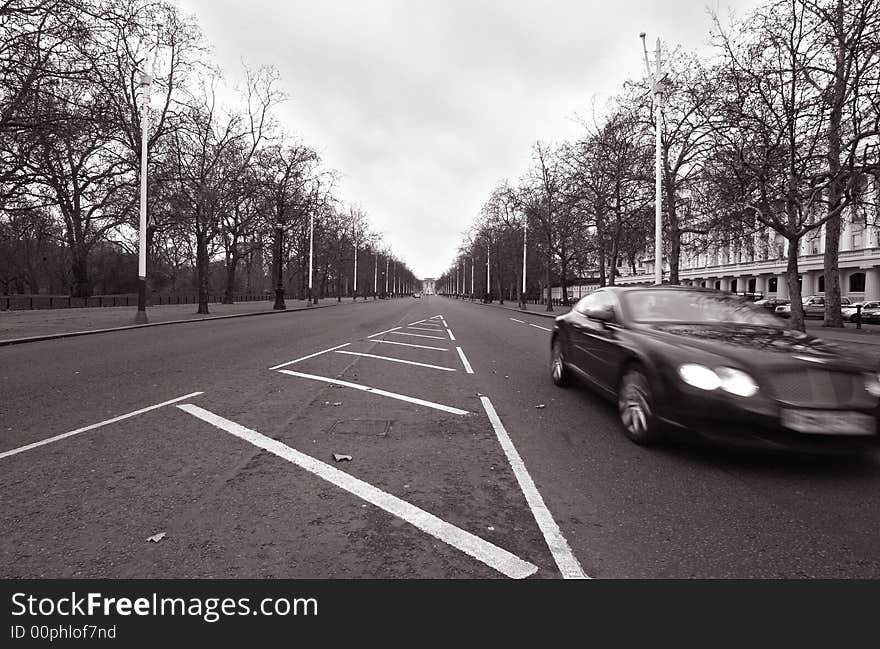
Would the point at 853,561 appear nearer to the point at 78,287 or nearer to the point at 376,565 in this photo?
the point at 376,565

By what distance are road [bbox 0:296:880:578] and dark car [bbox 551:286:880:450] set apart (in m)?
0.35

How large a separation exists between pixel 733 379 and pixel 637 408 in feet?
3.17

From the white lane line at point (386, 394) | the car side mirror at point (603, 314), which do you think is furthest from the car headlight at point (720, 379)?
the white lane line at point (386, 394)

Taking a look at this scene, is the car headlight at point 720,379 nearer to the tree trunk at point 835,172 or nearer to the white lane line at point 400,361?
the white lane line at point 400,361

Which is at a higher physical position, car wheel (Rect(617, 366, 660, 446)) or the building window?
the building window

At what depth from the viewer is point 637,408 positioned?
4.46 meters

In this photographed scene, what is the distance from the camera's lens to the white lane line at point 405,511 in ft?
8.01

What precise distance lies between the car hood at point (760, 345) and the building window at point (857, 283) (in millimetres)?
54726

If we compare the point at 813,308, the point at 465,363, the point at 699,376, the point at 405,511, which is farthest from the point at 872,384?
the point at 813,308

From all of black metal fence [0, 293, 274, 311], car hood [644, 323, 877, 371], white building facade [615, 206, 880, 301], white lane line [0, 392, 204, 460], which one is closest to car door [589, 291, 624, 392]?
car hood [644, 323, 877, 371]

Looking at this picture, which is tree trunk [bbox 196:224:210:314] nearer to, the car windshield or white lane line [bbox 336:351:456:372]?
white lane line [bbox 336:351:456:372]

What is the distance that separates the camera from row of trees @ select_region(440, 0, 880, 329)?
1563cm
